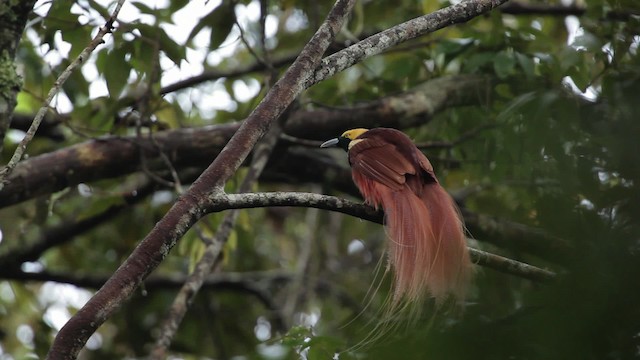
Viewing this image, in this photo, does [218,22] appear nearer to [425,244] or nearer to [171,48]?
[171,48]

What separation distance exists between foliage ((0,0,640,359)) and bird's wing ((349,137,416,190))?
37cm

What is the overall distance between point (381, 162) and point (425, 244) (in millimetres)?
719

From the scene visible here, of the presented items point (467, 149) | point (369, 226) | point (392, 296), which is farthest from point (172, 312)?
point (369, 226)

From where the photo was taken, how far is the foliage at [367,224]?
1.49 m

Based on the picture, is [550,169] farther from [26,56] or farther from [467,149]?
[26,56]

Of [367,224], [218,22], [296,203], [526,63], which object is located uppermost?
[218,22]

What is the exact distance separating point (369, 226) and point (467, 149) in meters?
2.73

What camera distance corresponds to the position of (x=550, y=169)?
64.4 inches

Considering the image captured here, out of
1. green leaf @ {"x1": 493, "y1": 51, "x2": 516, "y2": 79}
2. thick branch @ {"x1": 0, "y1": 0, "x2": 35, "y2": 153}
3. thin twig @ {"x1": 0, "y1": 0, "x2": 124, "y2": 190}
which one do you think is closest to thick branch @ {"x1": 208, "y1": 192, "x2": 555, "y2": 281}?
thin twig @ {"x1": 0, "y1": 0, "x2": 124, "y2": 190}

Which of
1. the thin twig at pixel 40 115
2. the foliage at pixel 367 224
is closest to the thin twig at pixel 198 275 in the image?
the foliage at pixel 367 224

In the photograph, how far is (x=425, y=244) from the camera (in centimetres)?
313

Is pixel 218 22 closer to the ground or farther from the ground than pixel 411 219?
farther from the ground

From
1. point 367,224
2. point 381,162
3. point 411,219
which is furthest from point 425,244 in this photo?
point 367,224

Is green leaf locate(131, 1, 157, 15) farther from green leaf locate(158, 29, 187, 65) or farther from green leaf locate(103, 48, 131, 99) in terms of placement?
green leaf locate(103, 48, 131, 99)
